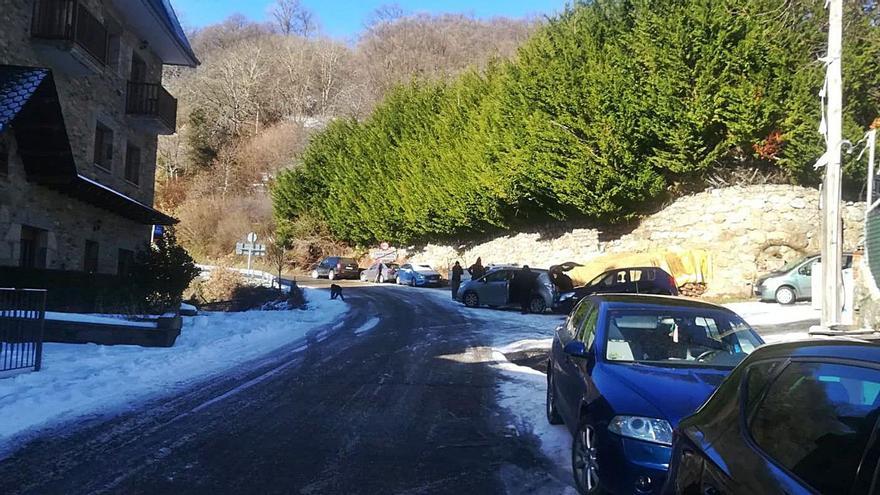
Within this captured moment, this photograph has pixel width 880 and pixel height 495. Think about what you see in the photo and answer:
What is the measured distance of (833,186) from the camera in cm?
1188

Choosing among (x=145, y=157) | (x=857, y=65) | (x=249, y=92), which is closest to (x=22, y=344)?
(x=145, y=157)

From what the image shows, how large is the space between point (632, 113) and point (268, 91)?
54384mm

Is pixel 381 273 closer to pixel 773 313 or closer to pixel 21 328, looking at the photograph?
pixel 773 313

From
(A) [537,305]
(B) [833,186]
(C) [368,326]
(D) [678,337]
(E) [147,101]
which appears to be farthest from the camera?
(E) [147,101]

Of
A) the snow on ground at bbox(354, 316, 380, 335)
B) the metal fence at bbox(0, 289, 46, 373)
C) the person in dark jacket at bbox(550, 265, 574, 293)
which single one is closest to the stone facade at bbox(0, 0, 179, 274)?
the metal fence at bbox(0, 289, 46, 373)

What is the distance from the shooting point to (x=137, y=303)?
543 inches

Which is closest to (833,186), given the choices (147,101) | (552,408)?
(552,408)

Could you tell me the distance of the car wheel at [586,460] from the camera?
184 inches

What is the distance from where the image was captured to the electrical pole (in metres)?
11.7

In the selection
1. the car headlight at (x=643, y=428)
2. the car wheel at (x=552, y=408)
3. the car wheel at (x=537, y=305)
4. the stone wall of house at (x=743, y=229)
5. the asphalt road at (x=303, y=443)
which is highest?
the stone wall of house at (x=743, y=229)

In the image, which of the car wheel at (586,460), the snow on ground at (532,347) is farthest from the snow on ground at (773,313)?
the car wheel at (586,460)

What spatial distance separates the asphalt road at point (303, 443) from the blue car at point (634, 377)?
26.6 inches

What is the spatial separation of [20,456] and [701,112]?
2223 centimetres

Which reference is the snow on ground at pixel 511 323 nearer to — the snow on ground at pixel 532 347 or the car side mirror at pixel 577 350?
the snow on ground at pixel 532 347
